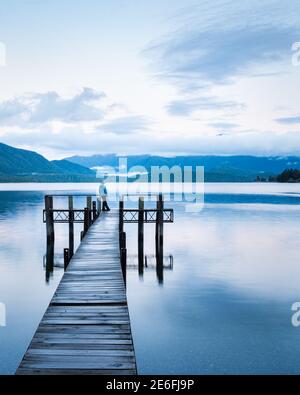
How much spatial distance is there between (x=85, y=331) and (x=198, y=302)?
9773 mm

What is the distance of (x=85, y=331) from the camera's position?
7.09 metres

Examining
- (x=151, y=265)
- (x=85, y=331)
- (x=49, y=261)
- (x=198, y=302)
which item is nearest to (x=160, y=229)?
(x=151, y=265)

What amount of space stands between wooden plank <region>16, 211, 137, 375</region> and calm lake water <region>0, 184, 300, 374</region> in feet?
8.26

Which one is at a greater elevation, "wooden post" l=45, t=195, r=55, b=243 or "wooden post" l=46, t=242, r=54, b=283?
"wooden post" l=45, t=195, r=55, b=243

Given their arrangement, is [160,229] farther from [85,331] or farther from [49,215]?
[85,331]

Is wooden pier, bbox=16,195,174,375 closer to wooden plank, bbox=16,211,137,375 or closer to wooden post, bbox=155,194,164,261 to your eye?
wooden plank, bbox=16,211,137,375

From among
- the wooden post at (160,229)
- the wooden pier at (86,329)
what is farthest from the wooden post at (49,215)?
the wooden pier at (86,329)

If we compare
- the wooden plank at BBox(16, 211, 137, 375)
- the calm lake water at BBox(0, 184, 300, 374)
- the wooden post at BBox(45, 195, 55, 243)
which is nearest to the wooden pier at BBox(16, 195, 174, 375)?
the wooden plank at BBox(16, 211, 137, 375)

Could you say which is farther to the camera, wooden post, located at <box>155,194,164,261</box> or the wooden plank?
wooden post, located at <box>155,194,164,261</box>

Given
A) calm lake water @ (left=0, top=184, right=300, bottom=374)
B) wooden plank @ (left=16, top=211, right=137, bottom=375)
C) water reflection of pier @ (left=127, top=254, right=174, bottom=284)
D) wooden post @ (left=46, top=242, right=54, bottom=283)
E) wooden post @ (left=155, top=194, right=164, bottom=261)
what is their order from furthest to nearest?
wooden post @ (left=155, top=194, right=164, bottom=261)
wooden post @ (left=46, top=242, right=54, bottom=283)
water reflection of pier @ (left=127, top=254, right=174, bottom=284)
calm lake water @ (left=0, top=184, right=300, bottom=374)
wooden plank @ (left=16, top=211, right=137, bottom=375)

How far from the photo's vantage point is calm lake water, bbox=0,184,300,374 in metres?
10.8

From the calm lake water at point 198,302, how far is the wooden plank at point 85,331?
2.52 m
